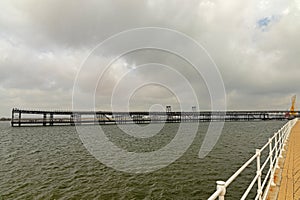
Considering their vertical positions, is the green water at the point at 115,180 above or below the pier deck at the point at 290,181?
below

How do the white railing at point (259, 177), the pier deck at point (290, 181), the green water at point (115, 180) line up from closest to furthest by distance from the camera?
the white railing at point (259, 177), the pier deck at point (290, 181), the green water at point (115, 180)

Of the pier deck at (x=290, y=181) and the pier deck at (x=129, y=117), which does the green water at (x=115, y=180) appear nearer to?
the pier deck at (x=290, y=181)

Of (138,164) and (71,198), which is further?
(138,164)

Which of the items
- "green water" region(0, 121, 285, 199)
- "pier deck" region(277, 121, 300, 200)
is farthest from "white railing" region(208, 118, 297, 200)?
"green water" region(0, 121, 285, 199)

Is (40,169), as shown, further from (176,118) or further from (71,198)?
(176,118)

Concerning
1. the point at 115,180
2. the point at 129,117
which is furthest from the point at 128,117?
the point at 115,180

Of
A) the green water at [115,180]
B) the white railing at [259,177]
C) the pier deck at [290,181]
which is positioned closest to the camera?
the white railing at [259,177]

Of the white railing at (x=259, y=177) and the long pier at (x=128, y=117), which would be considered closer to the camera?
the white railing at (x=259, y=177)

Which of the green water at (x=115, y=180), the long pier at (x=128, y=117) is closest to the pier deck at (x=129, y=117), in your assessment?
the long pier at (x=128, y=117)

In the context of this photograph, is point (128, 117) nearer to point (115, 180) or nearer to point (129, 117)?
point (129, 117)

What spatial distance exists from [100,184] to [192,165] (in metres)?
4.98

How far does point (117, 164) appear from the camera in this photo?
42.0 ft

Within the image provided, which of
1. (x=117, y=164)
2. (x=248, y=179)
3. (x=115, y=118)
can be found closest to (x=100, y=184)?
(x=117, y=164)

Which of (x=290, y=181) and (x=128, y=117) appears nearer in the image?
(x=290, y=181)
